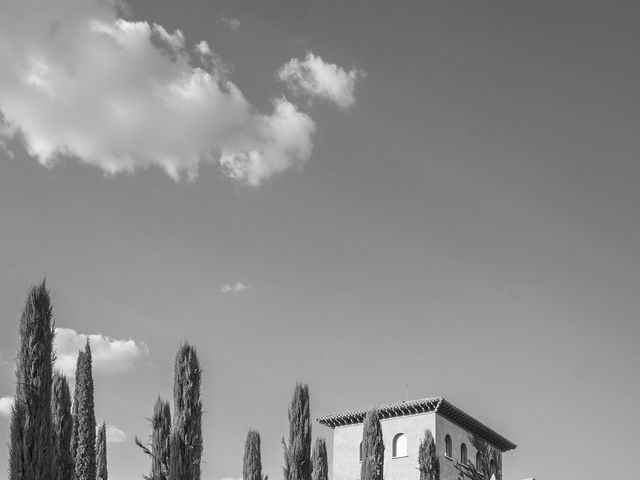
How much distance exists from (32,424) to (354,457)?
29.3 m

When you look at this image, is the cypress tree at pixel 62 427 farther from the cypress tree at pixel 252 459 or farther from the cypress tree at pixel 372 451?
the cypress tree at pixel 372 451

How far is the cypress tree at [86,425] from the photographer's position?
30.0 meters

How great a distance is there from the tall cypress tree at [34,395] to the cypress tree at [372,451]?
16.7 m

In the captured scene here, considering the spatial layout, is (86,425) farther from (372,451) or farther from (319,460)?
(372,451)

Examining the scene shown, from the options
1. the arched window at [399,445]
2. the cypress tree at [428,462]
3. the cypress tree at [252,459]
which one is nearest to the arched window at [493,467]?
the arched window at [399,445]

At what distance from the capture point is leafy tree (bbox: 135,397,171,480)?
21188 millimetres

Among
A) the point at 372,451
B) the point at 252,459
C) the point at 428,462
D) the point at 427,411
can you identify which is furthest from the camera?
the point at 427,411

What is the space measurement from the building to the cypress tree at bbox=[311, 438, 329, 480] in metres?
6.68

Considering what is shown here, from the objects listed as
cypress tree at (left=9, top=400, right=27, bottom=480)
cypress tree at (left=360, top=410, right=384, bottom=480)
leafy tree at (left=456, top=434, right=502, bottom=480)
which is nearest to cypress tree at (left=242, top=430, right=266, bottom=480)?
cypress tree at (left=360, top=410, right=384, bottom=480)

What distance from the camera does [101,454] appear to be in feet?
125

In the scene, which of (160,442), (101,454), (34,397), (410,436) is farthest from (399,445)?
(34,397)

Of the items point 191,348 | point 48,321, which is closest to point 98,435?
point 191,348

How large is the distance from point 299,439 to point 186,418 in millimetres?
6629

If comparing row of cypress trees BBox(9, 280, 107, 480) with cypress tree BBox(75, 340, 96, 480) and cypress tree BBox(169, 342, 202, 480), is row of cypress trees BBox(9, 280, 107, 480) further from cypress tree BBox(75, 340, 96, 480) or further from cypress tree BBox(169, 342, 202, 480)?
cypress tree BBox(75, 340, 96, 480)
